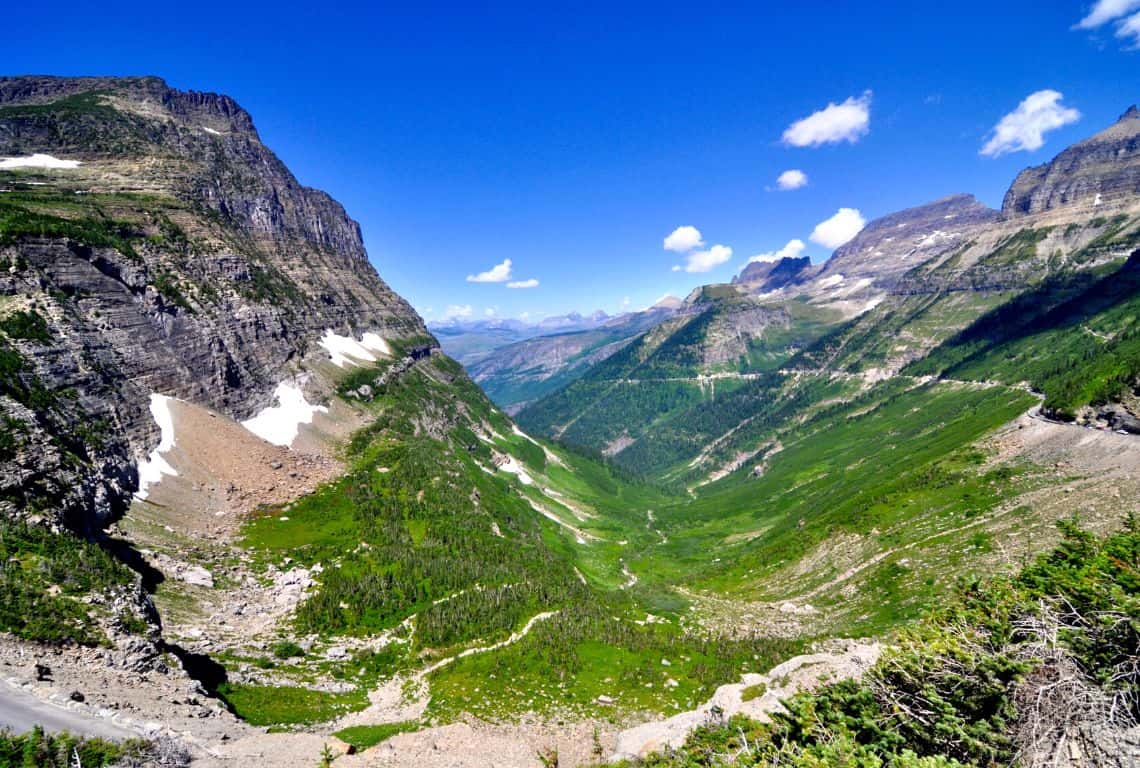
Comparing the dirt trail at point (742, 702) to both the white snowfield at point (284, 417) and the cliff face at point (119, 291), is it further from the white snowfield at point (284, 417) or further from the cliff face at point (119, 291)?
the white snowfield at point (284, 417)

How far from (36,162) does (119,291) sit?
8698cm

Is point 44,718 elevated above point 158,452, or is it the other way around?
point 158,452

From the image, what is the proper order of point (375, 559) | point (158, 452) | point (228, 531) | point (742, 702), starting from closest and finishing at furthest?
point (742, 702) < point (228, 531) < point (375, 559) < point (158, 452)

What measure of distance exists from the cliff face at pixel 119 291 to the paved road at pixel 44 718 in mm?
34767

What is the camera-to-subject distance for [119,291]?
346ft

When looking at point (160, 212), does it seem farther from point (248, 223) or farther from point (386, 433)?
point (386, 433)

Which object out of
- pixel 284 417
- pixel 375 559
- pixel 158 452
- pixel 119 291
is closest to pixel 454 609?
pixel 375 559

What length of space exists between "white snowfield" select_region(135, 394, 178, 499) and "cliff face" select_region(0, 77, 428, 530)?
78.3 inches

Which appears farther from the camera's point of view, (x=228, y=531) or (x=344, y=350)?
(x=344, y=350)

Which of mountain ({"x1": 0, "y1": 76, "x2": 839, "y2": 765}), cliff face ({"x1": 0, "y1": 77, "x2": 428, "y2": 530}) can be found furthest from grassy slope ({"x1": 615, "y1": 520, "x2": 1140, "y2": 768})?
cliff face ({"x1": 0, "y1": 77, "x2": 428, "y2": 530})

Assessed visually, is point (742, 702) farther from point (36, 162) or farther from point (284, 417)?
point (36, 162)

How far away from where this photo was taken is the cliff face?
7198 cm

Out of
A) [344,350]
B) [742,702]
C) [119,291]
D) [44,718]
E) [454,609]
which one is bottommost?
[742,702]

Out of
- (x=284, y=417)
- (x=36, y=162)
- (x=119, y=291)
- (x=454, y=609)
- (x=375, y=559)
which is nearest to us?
(x=454, y=609)
